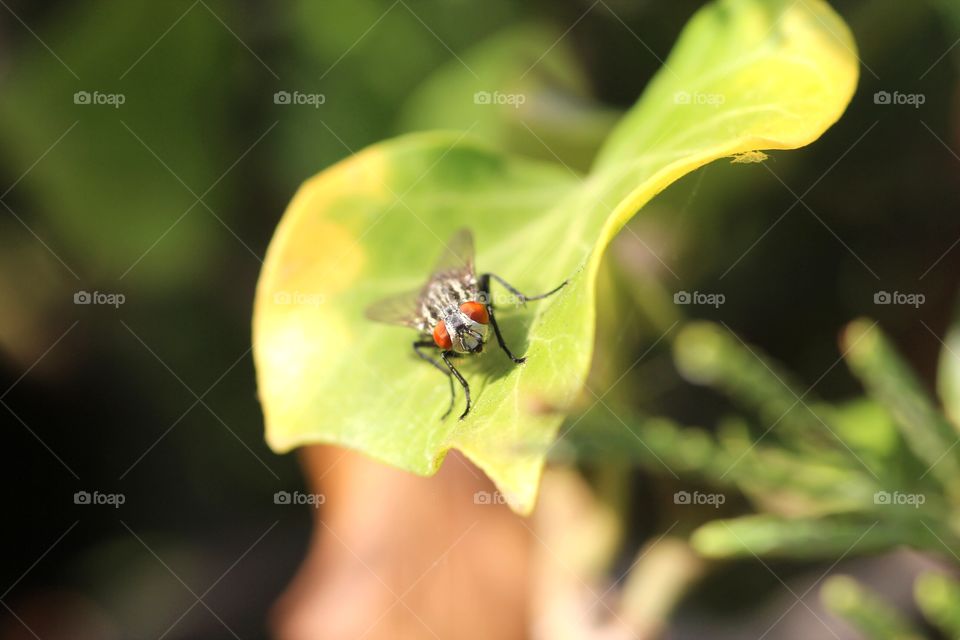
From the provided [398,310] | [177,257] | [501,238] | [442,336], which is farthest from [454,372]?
[177,257]

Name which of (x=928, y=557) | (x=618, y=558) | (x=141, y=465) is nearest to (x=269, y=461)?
(x=141, y=465)

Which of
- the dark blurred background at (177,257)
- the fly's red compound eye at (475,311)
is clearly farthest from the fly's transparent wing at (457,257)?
the dark blurred background at (177,257)

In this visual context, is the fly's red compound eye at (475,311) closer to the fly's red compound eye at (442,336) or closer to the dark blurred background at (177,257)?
Result: the fly's red compound eye at (442,336)

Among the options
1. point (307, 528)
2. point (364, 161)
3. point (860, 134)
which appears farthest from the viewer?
point (307, 528)

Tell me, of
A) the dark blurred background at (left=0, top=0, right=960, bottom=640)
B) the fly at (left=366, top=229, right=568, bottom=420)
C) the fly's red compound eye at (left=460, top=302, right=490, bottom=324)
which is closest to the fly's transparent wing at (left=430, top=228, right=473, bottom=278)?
the fly at (left=366, top=229, right=568, bottom=420)

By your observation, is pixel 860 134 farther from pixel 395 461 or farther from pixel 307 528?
pixel 307 528

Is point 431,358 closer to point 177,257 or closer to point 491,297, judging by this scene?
point 491,297
